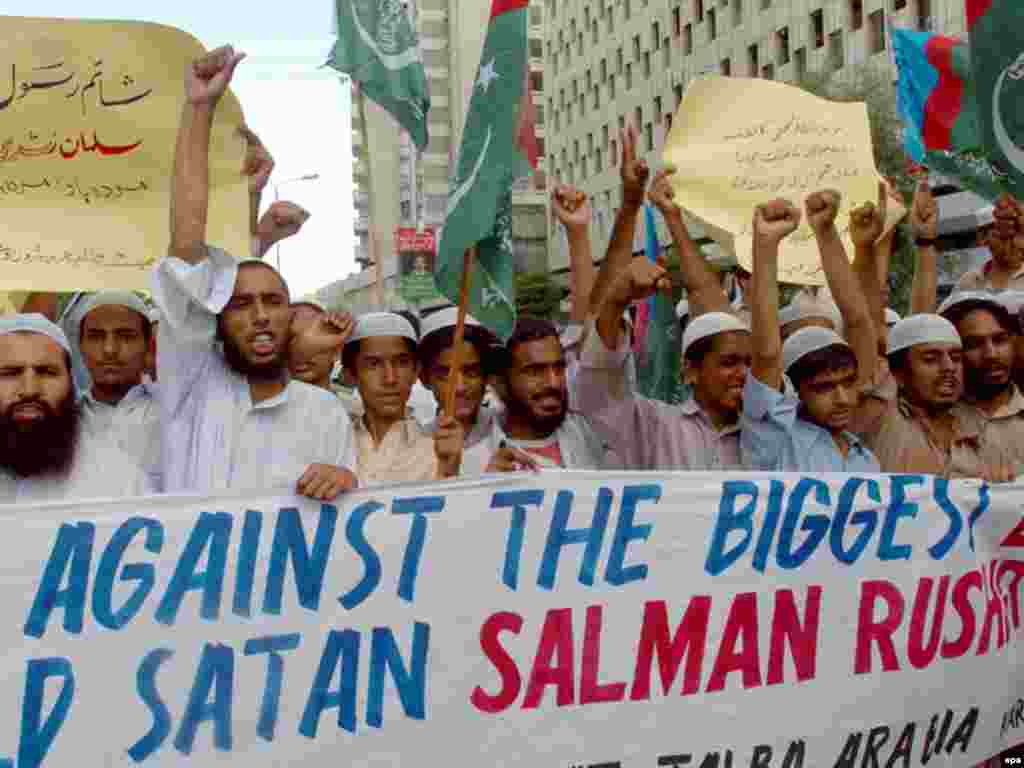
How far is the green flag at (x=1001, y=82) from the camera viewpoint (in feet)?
16.0

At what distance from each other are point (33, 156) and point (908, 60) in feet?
12.4

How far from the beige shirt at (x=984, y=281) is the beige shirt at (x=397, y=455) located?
103 inches

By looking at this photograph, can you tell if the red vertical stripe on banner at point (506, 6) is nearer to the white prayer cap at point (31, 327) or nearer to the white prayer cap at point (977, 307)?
the white prayer cap at point (31, 327)

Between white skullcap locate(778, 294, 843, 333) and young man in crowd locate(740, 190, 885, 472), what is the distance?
1.62 feet

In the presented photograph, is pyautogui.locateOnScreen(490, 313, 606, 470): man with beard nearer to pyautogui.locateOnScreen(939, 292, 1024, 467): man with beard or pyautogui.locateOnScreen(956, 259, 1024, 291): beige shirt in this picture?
pyautogui.locateOnScreen(939, 292, 1024, 467): man with beard

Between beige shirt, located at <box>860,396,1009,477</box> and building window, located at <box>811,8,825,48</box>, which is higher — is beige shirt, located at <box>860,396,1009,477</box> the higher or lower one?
the lower one

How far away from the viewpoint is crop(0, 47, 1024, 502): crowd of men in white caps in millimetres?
3719

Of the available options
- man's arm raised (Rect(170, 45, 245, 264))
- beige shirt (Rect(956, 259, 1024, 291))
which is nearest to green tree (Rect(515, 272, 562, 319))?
beige shirt (Rect(956, 259, 1024, 291))

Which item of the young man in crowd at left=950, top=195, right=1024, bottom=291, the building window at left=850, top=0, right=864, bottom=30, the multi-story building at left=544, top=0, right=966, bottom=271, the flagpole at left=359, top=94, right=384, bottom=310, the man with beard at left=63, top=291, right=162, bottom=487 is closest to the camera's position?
the man with beard at left=63, top=291, right=162, bottom=487

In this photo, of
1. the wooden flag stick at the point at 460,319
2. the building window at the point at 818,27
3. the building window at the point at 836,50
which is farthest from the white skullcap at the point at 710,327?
the building window at the point at 818,27

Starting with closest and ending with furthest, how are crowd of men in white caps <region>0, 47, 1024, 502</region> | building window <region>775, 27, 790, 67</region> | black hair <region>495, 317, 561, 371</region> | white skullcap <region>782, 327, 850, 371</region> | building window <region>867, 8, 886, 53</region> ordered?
crowd of men in white caps <region>0, 47, 1024, 502</region> < black hair <region>495, 317, 561, 371</region> < white skullcap <region>782, 327, 850, 371</region> < building window <region>867, 8, 886, 53</region> < building window <region>775, 27, 790, 67</region>

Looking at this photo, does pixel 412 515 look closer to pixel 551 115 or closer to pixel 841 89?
pixel 841 89

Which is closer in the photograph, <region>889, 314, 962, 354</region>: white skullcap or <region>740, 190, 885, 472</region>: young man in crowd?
<region>740, 190, 885, 472</region>: young man in crowd

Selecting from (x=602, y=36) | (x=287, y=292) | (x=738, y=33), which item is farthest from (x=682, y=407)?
(x=602, y=36)
